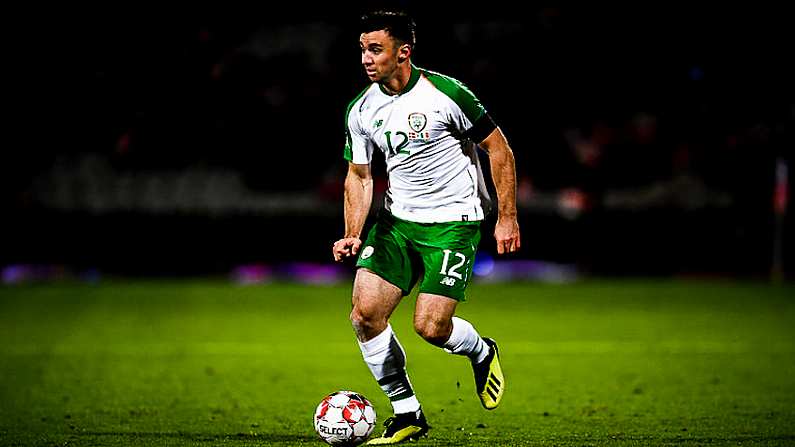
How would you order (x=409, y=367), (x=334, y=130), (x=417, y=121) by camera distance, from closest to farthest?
(x=417, y=121), (x=409, y=367), (x=334, y=130)

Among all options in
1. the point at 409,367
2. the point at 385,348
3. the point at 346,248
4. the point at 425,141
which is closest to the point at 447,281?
the point at 385,348

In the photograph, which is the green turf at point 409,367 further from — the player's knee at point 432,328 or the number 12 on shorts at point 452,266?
the number 12 on shorts at point 452,266

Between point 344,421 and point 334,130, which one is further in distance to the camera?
point 334,130

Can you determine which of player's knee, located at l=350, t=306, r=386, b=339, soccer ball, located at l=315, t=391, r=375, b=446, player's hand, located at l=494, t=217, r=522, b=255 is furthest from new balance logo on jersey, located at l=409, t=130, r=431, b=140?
soccer ball, located at l=315, t=391, r=375, b=446

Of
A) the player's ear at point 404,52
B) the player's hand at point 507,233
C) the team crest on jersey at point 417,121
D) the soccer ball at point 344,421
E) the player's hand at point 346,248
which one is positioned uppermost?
the player's ear at point 404,52

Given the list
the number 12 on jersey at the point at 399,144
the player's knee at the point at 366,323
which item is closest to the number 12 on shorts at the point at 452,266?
the player's knee at the point at 366,323

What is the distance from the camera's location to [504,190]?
6730 millimetres

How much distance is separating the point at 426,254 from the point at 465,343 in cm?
59

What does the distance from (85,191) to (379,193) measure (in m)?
6.75

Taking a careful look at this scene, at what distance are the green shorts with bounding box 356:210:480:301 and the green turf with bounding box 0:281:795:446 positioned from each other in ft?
2.97

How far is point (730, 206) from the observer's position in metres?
25.1

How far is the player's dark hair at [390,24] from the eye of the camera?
6617 mm

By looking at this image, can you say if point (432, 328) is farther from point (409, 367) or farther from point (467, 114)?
point (409, 367)

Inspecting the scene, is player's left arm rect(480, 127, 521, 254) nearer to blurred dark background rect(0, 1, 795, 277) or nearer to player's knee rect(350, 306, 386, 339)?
player's knee rect(350, 306, 386, 339)
